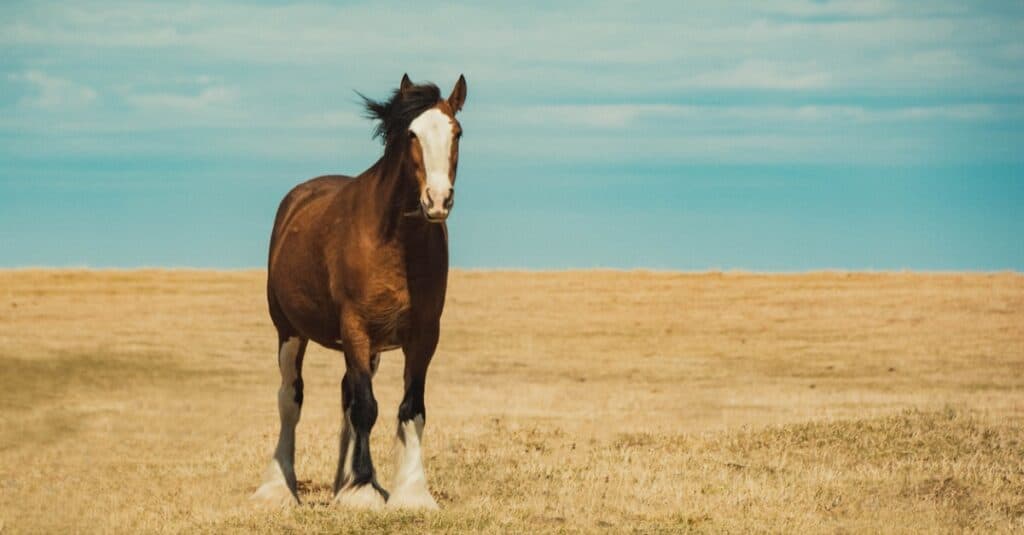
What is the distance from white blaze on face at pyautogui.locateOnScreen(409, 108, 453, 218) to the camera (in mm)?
10211

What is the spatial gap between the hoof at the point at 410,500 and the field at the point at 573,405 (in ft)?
1.40

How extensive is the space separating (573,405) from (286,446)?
1174cm

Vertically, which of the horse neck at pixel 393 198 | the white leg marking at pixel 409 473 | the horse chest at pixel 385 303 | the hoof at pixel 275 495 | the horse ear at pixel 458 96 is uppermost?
the horse ear at pixel 458 96

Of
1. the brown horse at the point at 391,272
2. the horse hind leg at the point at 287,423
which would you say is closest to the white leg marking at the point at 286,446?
the horse hind leg at the point at 287,423

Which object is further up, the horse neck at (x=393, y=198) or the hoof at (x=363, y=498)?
the horse neck at (x=393, y=198)

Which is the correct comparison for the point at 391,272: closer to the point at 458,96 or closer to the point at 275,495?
the point at 458,96

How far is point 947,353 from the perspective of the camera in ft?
107

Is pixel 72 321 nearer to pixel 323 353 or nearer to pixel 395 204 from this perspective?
pixel 323 353

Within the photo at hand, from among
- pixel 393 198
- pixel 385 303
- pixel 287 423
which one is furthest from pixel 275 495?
pixel 393 198

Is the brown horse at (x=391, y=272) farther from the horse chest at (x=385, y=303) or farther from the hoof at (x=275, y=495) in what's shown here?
the hoof at (x=275, y=495)

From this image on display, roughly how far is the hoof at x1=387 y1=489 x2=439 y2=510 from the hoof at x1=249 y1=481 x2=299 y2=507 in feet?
5.63

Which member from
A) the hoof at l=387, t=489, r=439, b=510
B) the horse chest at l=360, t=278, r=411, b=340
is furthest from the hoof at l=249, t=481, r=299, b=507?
the horse chest at l=360, t=278, r=411, b=340

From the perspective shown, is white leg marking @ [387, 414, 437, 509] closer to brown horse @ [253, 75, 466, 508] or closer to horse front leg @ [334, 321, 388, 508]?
brown horse @ [253, 75, 466, 508]

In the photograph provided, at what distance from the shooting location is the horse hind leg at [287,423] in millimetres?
13227
